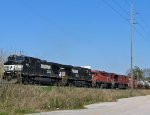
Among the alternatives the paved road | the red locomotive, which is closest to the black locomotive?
the red locomotive

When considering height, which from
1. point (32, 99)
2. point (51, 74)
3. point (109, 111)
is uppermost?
point (51, 74)

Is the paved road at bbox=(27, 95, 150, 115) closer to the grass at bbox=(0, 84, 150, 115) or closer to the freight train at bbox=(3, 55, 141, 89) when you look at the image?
the grass at bbox=(0, 84, 150, 115)

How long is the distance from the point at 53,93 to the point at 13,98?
4.97 meters

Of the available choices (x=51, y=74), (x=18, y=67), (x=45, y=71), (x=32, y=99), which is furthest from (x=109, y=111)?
(x=51, y=74)

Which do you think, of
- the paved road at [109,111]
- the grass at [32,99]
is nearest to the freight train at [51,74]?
the grass at [32,99]

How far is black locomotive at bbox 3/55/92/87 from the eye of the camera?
3878cm

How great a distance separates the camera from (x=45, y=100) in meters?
22.7

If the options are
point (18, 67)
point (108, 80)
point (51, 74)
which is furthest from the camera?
point (108, 80)

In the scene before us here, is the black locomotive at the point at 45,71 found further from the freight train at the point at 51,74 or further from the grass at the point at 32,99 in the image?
the grass at the point at 32,99

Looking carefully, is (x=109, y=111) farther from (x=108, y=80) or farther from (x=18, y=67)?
(x=108, y=80)

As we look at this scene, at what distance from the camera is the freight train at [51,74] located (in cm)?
3745

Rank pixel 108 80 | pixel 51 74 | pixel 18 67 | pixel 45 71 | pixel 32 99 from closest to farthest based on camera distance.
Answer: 1. pixel 32 99
2. pixel 18 67
3. pixel 45 71
4. pixel 51 74
5. pixel 108 80

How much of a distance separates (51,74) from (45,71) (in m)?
1.45

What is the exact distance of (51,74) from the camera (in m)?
48.1
